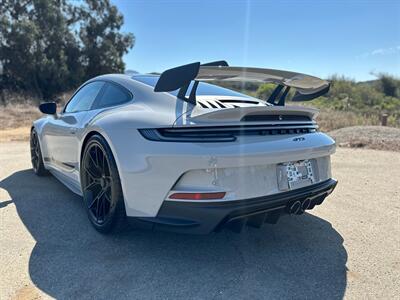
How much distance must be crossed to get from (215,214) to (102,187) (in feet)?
3.73

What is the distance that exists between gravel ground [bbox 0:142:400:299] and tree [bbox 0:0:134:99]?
71.4 ft

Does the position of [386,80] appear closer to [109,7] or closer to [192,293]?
[109,7]

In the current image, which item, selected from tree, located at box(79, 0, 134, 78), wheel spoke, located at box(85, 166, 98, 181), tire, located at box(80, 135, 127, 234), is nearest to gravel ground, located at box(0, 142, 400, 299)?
tire, located at box(80, 135, 127, 234)

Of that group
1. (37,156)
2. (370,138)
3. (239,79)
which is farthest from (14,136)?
(370,138)

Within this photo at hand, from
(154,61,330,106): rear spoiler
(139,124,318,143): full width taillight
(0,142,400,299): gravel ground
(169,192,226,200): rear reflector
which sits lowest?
(0,142,400,299): gravel ground

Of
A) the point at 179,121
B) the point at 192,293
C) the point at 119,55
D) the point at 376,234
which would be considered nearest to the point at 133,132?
the point at 179,121

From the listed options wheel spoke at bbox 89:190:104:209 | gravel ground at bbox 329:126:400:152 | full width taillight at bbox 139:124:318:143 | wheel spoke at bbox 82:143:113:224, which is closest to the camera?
full width taillight at bbox 139:124:318:143

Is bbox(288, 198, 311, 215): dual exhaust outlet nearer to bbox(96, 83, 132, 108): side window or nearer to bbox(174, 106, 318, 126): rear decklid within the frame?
bbox(174, 106, 318, 126): rear decklid

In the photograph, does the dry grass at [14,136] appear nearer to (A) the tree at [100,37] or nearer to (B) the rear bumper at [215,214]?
(B) the rear bumper at [215,214]

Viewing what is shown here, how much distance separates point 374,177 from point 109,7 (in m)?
27.2

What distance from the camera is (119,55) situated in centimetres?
2856

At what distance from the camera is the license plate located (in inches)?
95.7

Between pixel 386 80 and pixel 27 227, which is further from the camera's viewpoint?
pixel 386 80

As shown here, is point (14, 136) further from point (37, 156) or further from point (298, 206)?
point (298, 206)
